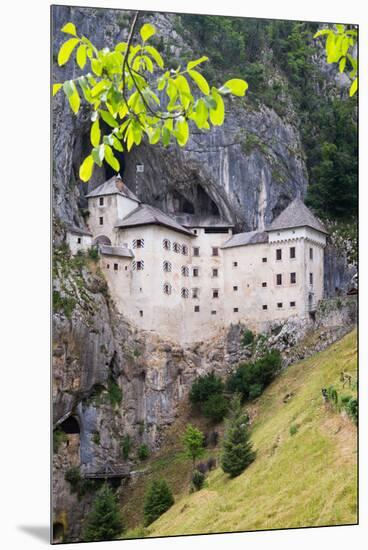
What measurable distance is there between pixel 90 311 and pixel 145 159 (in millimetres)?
3013

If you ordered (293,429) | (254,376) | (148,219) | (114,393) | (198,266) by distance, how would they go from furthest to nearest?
(148,219) → (198,266) → (254,376) → (114,393) → (293,429)

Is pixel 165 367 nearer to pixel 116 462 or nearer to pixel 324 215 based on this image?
pixel 116 462

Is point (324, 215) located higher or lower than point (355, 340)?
higher

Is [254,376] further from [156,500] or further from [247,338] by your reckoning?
[156,500]

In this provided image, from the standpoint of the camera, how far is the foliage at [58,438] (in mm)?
12594

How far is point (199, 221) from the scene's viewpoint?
52.9 feet

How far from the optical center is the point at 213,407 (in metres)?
14.0

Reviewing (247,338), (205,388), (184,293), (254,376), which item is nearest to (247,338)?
(247,338)

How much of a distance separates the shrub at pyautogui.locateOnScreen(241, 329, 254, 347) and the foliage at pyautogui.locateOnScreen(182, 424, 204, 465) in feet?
5.70

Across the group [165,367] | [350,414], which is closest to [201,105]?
[350,414]

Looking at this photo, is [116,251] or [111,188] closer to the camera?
[111,188]

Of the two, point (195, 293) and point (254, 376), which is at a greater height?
point (195, 293)

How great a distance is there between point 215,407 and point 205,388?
0.43 metres

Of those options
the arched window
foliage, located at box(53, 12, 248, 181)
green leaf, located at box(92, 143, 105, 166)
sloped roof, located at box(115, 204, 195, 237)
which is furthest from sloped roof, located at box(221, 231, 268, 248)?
green leaf, located at box(92, 143, 105, 166)
